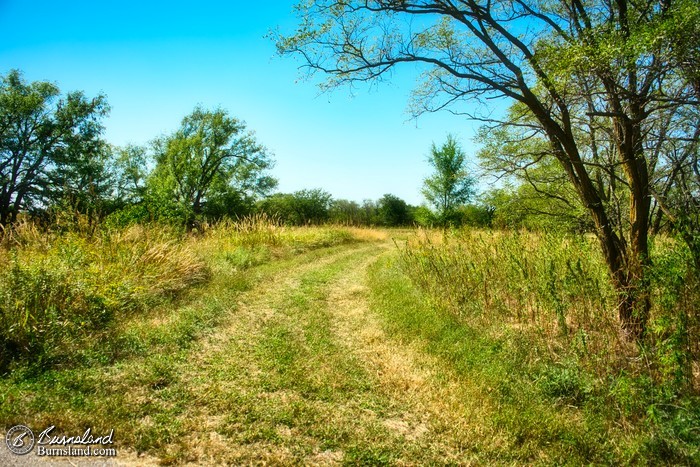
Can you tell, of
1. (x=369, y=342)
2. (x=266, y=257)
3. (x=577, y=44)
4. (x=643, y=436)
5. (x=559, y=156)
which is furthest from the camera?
(x=266, y=257)

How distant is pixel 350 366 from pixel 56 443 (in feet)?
9.05

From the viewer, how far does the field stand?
292cm

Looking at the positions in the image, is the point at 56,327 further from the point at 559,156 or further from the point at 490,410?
the point at 559,156

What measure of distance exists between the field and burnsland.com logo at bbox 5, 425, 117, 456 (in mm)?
76

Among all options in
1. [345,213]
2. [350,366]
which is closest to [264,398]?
[350,366]

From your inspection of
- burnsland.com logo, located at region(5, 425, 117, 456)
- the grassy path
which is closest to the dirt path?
the grassy path

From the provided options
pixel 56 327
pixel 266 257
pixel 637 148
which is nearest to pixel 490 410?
pixel 637 148

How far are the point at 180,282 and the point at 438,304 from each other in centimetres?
537

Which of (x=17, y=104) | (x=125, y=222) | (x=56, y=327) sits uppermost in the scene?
(x=17, y=104)

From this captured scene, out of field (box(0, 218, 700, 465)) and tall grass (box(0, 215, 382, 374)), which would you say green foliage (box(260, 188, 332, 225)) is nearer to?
tall grass (box(0, 215, 382, 374))

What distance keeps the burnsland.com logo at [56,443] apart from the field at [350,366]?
0.08 m

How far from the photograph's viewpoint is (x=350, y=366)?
171 inches

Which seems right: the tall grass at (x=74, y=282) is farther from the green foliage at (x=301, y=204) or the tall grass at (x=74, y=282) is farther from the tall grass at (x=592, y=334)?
the green foliage at (x=301, y=204)

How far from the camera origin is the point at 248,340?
16.4 ft
